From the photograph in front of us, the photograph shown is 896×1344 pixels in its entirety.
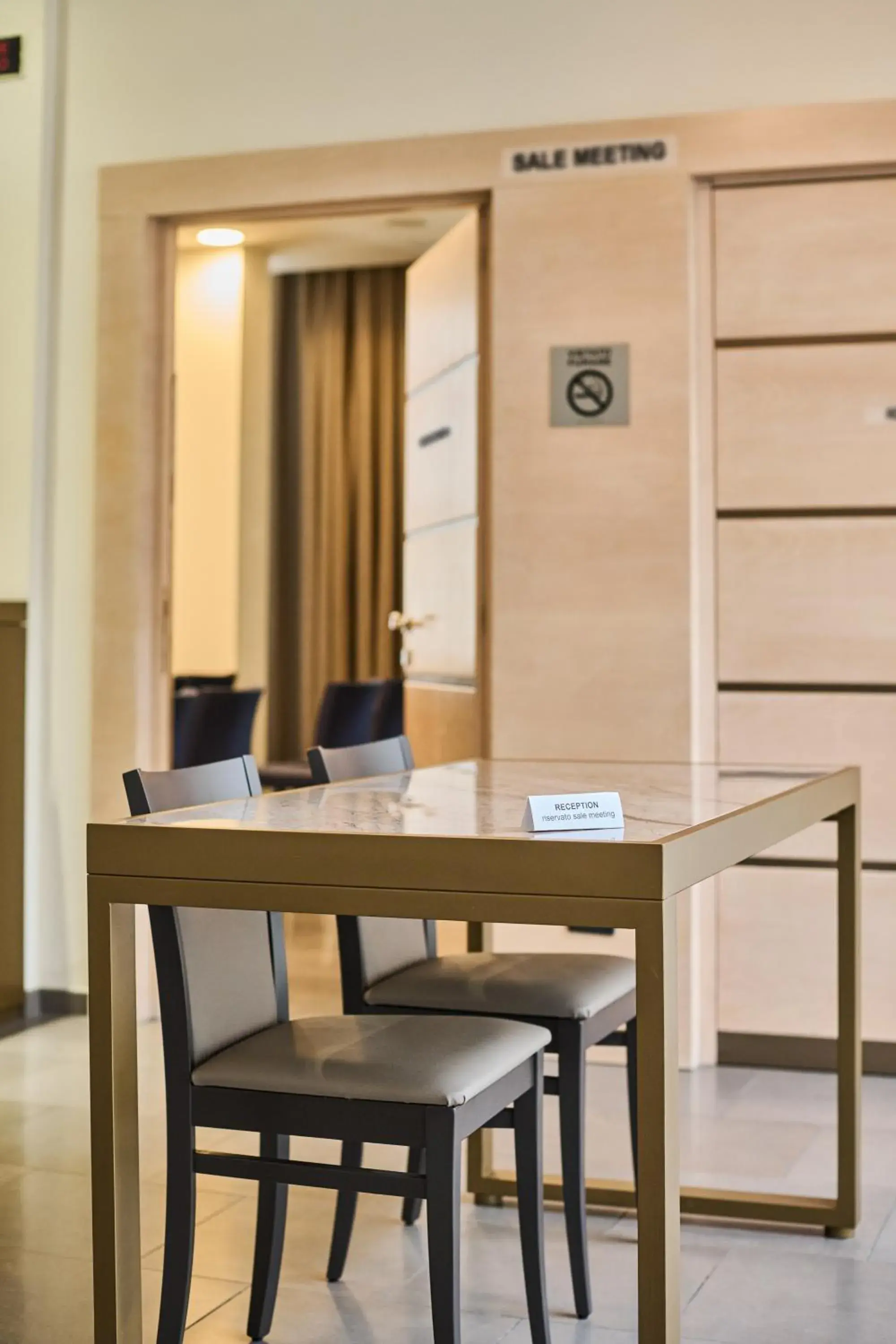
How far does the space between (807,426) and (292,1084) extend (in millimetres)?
2524

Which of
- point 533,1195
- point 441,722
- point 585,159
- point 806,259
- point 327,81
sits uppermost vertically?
point 327,81

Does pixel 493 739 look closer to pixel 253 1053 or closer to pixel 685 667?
pixel 685 667

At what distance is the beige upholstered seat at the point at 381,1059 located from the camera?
1.76 metres

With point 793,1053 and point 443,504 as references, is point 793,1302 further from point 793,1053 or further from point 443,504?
point 443,504

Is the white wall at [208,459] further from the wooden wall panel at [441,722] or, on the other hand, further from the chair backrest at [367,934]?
the chair backrest at [367,934]

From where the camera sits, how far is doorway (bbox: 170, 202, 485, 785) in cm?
767

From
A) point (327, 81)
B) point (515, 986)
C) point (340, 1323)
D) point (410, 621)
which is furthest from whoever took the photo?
point (410, 621)

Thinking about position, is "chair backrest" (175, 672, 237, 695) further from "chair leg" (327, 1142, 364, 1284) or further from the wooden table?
the wooden table

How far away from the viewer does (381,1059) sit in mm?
1837

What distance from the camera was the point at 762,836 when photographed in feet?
6.10

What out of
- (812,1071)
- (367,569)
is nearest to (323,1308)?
(812,1071)

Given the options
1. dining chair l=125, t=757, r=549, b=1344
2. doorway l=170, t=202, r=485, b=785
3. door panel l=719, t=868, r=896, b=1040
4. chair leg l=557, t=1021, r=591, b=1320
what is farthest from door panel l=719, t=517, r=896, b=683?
doorway l=170, t=202, r=485, b=785

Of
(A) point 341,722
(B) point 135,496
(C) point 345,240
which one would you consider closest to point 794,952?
(B) point 135,496

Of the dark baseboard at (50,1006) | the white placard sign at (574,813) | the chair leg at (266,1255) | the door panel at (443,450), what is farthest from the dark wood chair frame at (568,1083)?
the door panel at (443,450)
